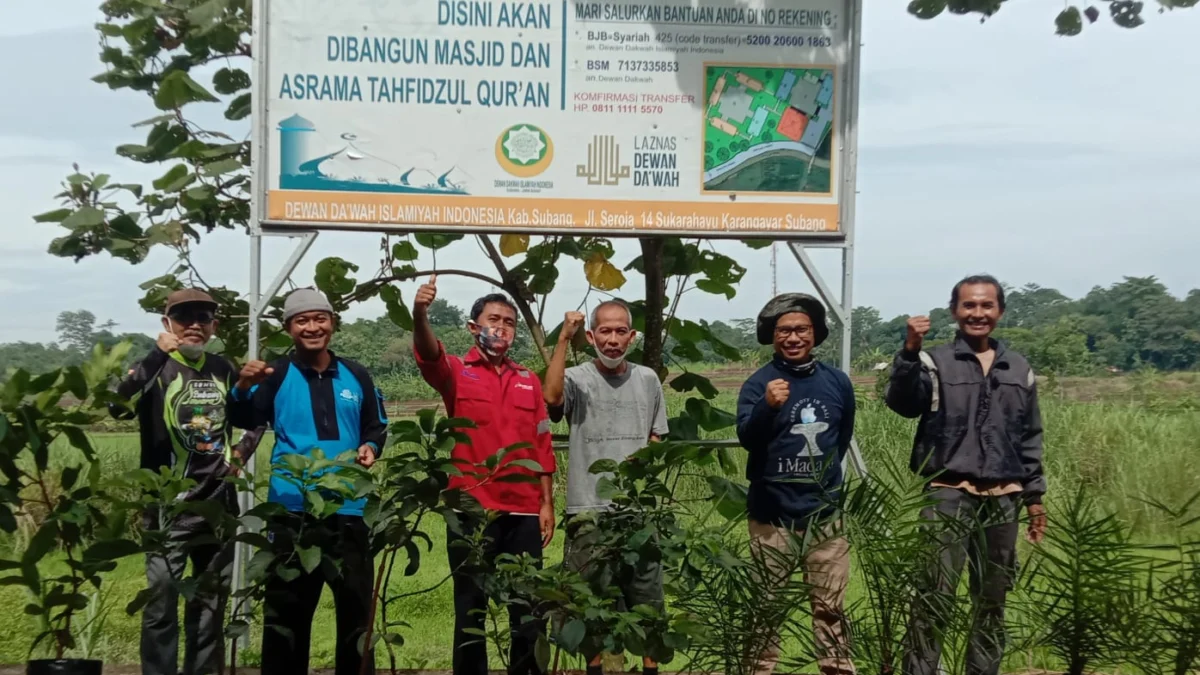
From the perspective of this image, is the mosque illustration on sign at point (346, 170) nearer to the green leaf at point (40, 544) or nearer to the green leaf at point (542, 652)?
the green leaf at point (40, 544)

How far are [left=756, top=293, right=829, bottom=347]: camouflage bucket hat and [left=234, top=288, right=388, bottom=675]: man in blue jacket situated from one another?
1.36 m

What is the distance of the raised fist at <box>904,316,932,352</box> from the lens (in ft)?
12.0

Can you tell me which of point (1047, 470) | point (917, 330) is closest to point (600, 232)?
point (917, 330)

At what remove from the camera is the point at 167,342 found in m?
3.88

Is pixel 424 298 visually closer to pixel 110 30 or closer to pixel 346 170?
pixel 346 170

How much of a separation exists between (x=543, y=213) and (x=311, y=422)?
135 centimetres

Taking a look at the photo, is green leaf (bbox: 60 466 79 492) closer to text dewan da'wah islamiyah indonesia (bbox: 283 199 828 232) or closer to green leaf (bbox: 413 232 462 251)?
text dewan da'wah islamiyah indonesia (bbox: 283 199 828 232)

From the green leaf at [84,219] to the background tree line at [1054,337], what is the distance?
1213mm

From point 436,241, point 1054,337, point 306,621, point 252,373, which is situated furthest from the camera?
point 1054,337

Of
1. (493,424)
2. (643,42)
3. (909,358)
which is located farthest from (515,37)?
(909,358)

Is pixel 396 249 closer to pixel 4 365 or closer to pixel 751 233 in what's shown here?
pixel 751 233

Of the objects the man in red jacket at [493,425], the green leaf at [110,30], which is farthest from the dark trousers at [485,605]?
the green leaf at [110,30]

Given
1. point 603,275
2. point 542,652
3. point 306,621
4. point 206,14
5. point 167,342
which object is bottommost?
point 306,621

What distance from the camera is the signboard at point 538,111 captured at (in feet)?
14.6
